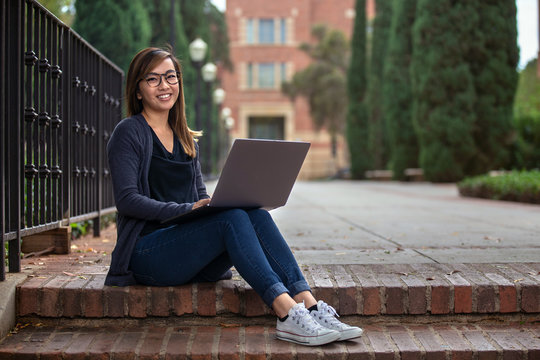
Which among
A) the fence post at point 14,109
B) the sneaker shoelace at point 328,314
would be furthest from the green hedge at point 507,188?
the fence post at point 14,109

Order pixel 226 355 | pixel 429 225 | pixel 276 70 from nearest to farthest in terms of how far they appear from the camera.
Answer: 1. pixel 226 355
2. pixel 429 225
3. pixel 276 70

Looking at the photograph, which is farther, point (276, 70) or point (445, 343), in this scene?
point (276, 70)

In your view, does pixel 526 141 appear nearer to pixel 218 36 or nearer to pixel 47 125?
pixel 47 125

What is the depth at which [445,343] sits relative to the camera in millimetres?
2764

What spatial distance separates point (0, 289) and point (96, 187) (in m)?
1.98

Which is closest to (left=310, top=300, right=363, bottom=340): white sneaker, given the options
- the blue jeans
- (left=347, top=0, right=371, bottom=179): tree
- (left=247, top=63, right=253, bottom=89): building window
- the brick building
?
the blue jeans

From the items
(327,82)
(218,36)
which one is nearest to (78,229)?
(218,36)

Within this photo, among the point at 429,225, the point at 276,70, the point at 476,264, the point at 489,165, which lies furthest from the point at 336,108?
the point at 476,264

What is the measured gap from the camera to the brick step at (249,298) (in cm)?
293

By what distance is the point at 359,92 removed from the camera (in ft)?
92.7

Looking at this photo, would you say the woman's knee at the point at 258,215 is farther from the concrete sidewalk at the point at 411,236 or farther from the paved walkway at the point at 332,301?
the concrete sidewalk at the point at 411,236

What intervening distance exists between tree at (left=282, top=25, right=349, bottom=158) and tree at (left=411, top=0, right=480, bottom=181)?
61.4 ft

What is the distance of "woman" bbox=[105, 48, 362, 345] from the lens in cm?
273

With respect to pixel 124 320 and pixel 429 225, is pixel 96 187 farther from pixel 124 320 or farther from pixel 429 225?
pixel 429 225
